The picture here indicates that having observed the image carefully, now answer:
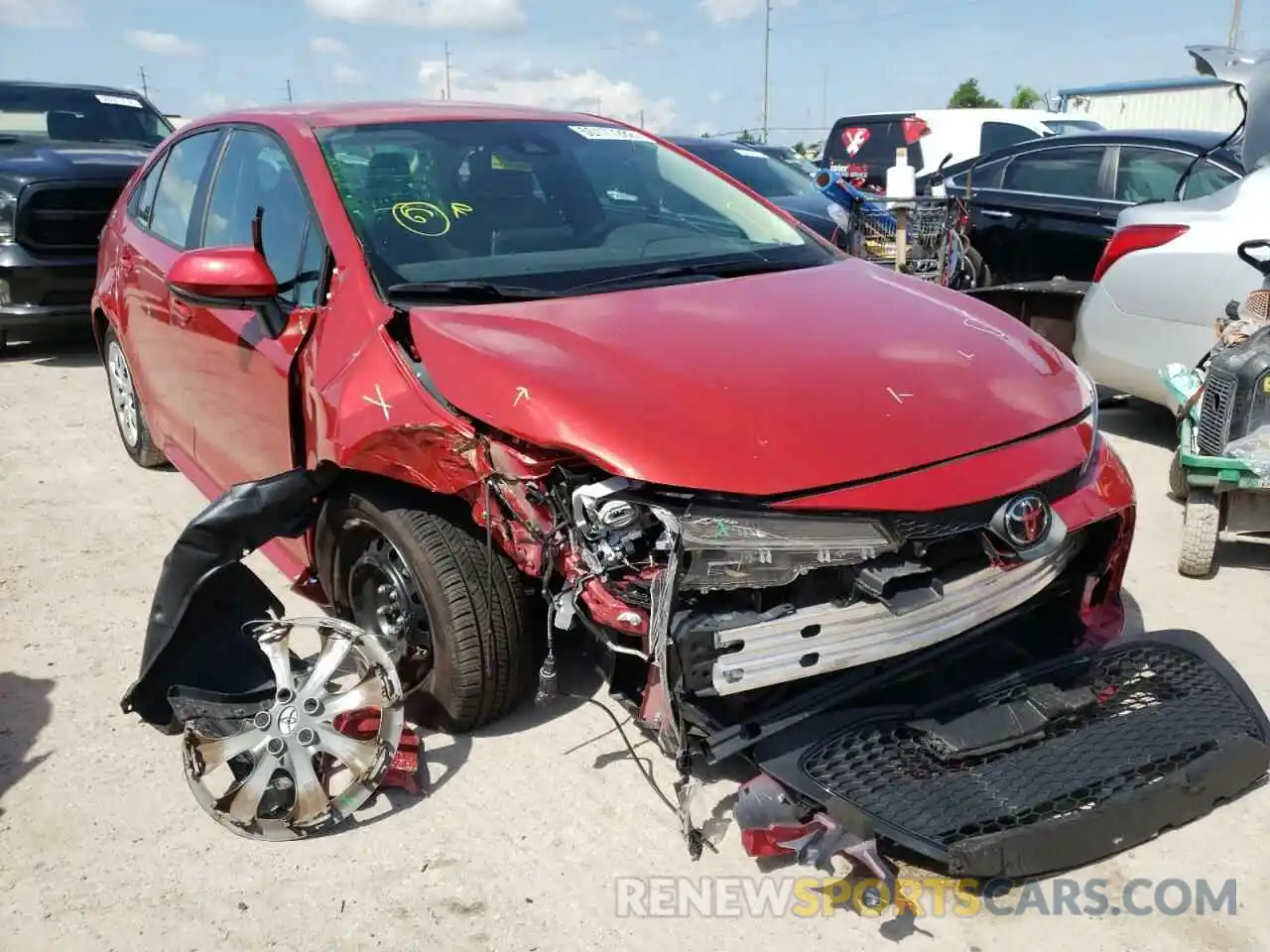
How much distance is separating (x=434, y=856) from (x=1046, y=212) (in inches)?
265

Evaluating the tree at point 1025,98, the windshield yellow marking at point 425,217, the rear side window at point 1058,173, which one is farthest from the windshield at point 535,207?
the tree at point 1025,98

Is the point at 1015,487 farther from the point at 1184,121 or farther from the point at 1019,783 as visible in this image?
the point at 1184,121

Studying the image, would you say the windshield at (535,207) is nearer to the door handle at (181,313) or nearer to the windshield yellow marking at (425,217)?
the windshield yellow marking at (425,217)

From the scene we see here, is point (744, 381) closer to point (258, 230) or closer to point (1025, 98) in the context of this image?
point (258, 230)

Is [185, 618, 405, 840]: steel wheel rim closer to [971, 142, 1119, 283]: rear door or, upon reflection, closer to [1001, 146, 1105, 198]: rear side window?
[971, 142, 1119, 283]: rear door

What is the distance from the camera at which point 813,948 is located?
2.31 m

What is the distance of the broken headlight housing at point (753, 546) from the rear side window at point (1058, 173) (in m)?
6.26

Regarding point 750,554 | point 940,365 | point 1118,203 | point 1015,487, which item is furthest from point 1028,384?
point 1118,203

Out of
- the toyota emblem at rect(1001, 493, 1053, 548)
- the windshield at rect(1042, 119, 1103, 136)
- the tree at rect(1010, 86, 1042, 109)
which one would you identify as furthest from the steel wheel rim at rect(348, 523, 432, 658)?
the tree at rect(1010, 86, 1042, 109)

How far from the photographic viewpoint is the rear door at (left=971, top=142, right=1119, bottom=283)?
292 inches

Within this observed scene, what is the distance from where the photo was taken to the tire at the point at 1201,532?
402 cm

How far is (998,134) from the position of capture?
52.0 feet

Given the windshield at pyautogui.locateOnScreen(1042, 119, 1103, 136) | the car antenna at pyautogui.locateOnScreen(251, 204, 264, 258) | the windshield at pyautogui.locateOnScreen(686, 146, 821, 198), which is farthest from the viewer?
the windshield at pyautogui.locateOnScreen(1042, 119, 1103, 136)

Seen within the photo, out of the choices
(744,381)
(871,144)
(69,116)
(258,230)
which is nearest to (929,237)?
(258,230)
